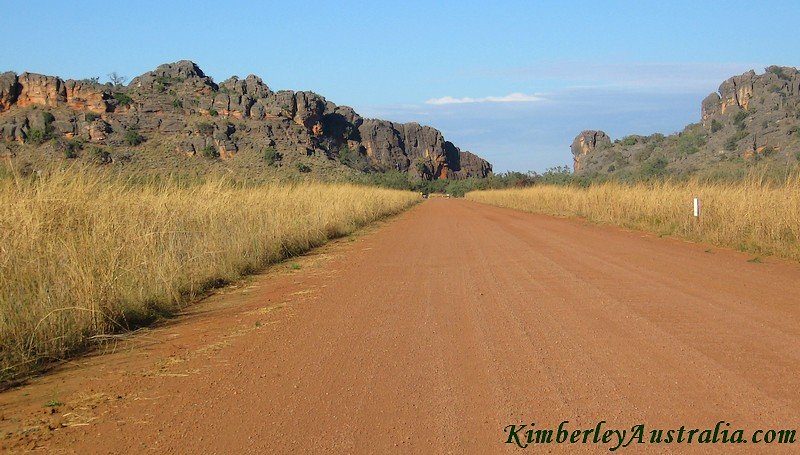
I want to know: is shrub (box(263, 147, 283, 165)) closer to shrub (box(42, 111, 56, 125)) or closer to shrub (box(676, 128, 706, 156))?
shrub (box(42, 111, 56, 125))

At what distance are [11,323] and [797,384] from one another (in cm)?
661

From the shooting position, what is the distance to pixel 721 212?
17.0m

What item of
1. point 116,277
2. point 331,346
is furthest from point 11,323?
point 331,346

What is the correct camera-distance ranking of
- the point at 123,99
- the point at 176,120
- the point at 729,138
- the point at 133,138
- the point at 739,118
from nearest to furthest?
the point at 729,138 → the point at 133,138 → the point at 739,118 → the point at 176,120 → the point at 123,99

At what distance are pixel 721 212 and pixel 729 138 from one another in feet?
160

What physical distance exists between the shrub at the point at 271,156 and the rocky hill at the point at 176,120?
123 mm

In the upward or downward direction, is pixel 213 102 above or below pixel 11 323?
above

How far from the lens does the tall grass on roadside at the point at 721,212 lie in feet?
45.6

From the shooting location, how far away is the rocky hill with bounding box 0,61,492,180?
58.1m

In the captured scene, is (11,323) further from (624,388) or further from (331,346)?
(624,388)

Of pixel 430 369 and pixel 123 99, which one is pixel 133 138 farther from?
pixel 430 369

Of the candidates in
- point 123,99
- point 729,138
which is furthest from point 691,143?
point 123,99

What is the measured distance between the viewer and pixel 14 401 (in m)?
5.05

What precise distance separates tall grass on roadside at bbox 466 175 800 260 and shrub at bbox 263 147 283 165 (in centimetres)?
4459
